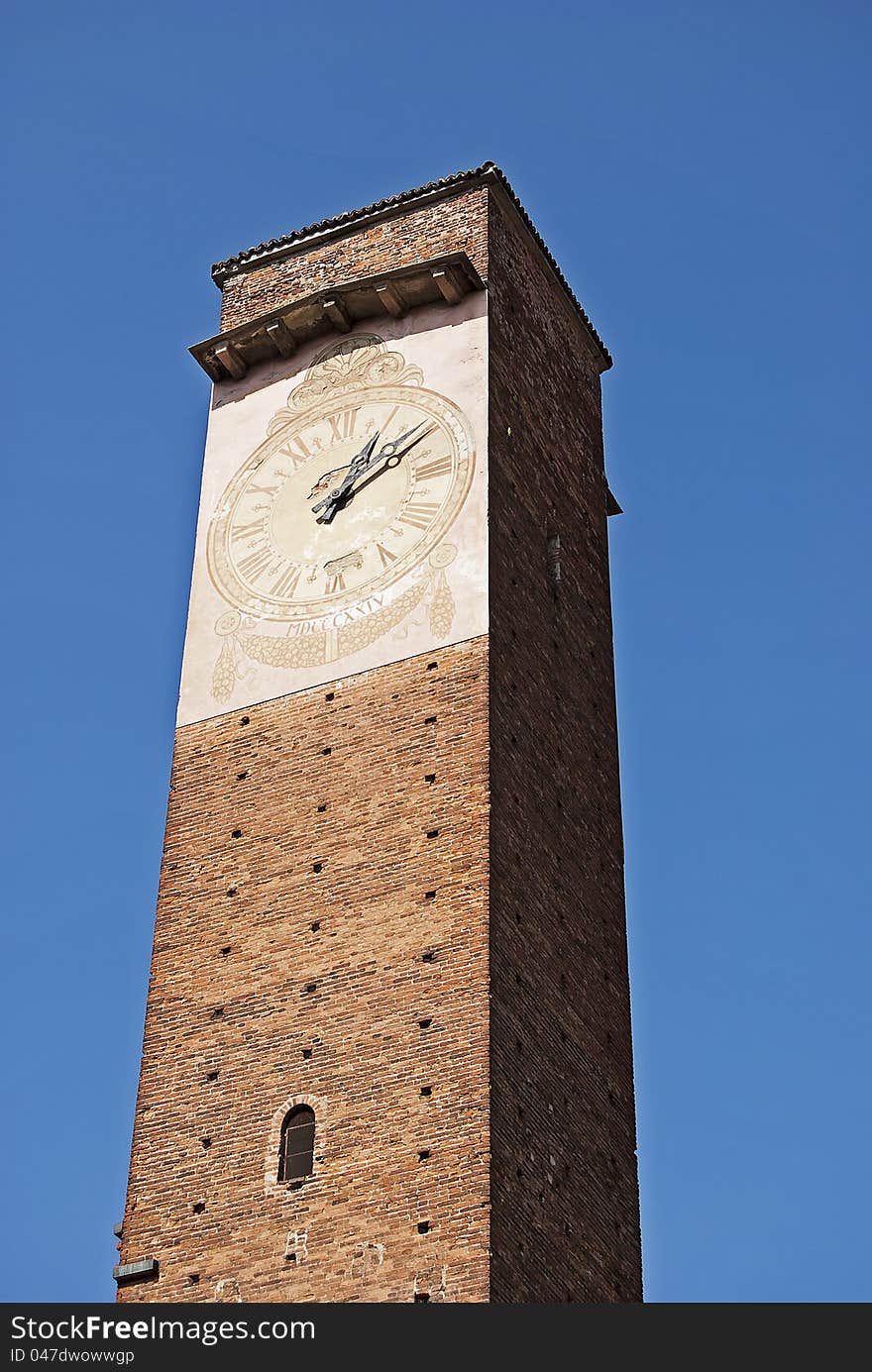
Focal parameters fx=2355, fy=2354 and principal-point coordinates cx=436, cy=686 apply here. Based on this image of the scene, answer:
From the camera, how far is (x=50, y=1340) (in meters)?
14.9

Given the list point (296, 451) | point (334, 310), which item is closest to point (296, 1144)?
point (296, 451)

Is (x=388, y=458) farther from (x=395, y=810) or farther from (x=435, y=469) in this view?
(x=395, y=810)

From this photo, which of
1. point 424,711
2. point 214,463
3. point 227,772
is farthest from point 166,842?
point 214,463

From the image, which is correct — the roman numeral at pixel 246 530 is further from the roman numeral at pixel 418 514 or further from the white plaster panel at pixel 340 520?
the roman numeral at pixel 418 514

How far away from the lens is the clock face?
863 inches

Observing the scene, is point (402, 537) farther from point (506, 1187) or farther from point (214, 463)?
point (506, 1187)

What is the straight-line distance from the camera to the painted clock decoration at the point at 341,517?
2161cm

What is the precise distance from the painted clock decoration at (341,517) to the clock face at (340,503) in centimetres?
1

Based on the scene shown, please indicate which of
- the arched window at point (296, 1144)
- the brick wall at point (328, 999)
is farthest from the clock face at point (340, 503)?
the arched window at point (296, 1144)

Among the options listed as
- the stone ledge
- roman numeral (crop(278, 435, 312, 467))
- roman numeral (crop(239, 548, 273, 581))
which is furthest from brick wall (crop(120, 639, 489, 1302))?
the stone ledge

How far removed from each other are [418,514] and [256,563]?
171 cm

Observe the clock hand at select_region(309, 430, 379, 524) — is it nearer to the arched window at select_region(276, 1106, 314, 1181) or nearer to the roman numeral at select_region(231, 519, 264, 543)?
the roman numeral at select_region(231, 519, 264, 543)

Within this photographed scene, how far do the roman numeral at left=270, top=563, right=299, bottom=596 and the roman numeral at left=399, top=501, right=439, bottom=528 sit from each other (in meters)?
1.14

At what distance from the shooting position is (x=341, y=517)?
73.6ft
